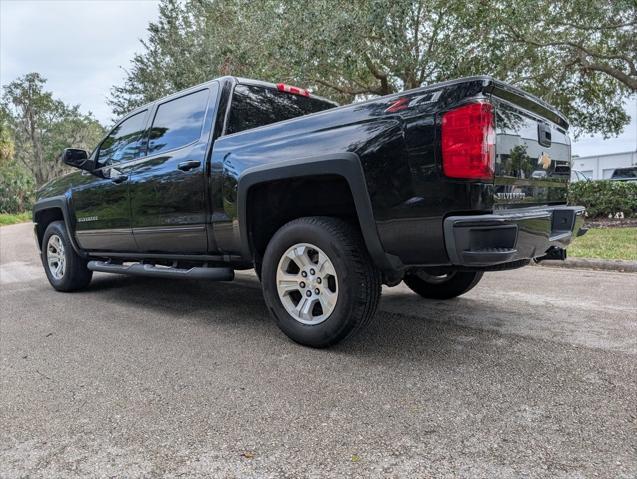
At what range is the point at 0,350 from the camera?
3.40 metres

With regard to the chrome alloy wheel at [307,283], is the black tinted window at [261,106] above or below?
above

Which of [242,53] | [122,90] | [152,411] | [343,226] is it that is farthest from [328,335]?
[122,90]

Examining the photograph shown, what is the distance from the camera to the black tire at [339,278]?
2.88m

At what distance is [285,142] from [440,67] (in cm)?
780

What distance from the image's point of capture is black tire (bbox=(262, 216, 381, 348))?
2885mm

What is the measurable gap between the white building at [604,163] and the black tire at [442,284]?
27141mm

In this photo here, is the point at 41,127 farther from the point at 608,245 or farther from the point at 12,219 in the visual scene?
the point at 608,245

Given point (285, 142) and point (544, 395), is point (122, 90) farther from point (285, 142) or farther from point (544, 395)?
point (544, 395)

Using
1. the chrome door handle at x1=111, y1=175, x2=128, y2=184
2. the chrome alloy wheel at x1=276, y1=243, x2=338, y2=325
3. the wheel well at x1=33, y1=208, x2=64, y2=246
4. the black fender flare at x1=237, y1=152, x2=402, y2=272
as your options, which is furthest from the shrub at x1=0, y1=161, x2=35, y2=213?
the black fender flare at x1=237, y1=152, x2=402, y2=272

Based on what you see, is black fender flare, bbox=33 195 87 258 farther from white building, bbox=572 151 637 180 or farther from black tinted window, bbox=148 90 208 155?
white building, bbox=572 151 637 180

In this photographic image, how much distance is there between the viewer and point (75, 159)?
4.98m

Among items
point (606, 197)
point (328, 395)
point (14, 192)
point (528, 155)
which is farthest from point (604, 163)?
point (14, 192)

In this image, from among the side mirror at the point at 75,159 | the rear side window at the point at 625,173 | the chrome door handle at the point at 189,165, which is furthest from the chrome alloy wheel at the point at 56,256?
the rear side window at the point at 625,173

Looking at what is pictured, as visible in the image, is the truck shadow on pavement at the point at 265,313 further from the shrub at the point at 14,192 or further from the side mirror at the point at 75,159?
the shrub at the point at 14,192
